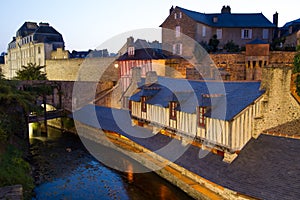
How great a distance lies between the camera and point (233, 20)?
99.7 feet

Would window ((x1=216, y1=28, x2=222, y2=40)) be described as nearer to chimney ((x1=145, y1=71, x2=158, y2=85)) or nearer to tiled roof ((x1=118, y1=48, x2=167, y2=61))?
tiled roof ((x1=118, y1=48, x2=167, y2=61))

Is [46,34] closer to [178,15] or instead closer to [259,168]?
[178,15]

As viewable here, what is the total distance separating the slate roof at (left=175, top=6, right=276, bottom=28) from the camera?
29.5 metres

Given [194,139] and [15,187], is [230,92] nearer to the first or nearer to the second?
[194,139]

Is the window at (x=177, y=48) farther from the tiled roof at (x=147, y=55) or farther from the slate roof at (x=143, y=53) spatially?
the tiled roof at (x=147, y=55)

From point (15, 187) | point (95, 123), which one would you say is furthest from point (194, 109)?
point (95, 123)

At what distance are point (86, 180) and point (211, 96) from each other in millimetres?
7810

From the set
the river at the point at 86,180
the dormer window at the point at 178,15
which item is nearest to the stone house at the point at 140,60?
the dormer window at the point at 178,15

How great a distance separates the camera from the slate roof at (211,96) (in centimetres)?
1147

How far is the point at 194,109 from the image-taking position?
1290cm

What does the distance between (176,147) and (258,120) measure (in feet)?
13.9

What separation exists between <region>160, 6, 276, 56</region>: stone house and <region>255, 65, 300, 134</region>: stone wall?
17.3 m

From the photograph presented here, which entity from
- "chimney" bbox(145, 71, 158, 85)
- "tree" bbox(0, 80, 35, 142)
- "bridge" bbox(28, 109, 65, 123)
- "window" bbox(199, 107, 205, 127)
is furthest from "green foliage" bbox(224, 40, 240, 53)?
"tree" bbox(0, 80, 35, 142)

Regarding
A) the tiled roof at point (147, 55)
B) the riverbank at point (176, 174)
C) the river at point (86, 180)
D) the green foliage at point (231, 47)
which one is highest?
the green foliage at point (231, 47)
